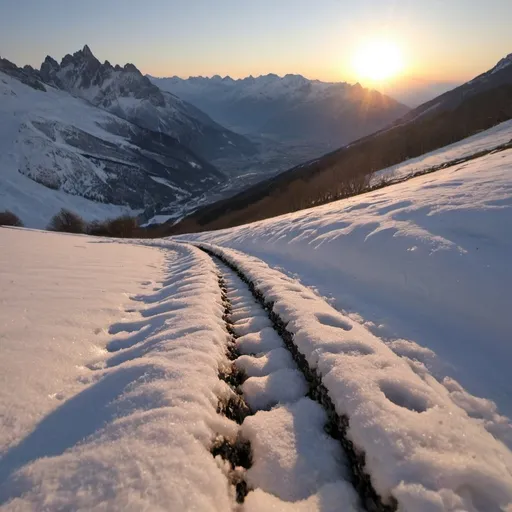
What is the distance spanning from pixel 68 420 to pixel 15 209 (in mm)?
163910

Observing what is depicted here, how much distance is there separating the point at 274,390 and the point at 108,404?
2011 millimetres

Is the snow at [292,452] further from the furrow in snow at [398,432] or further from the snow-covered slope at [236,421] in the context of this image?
the furrow in snow at [398,432]

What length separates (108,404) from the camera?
161 inches

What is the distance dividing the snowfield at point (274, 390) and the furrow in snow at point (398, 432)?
0.05ft

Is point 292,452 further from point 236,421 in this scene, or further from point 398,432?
point 398,432

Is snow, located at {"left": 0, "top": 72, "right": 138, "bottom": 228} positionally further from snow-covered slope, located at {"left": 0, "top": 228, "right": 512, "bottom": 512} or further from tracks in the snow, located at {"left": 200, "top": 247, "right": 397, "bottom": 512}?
tracks in the snow, located at {"left": 200, "top": 247, "right": 397, "bottom": 512}

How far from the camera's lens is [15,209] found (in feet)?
456

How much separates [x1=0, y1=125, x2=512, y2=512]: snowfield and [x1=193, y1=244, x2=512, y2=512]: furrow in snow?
2cm

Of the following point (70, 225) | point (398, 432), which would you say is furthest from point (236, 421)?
point (70, 225)

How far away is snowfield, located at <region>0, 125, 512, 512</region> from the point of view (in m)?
3.01

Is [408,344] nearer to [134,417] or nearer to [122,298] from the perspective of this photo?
[134,417]

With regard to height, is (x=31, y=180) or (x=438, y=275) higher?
(x=31, y=180)

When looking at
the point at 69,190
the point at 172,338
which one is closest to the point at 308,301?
the point at 172,338

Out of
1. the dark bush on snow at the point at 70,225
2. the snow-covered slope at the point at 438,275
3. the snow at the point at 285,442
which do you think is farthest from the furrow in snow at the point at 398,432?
the dark bush on snow at the point at 70,225
